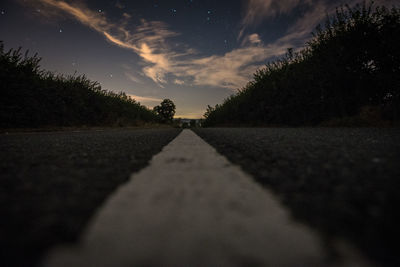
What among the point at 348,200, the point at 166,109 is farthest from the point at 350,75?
the point at 166,109

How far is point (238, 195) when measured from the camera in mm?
876

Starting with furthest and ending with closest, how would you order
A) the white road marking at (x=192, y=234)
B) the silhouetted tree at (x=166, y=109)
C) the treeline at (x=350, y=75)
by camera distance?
the silhouetted tree at (x=166, y=109) → the treeline at (x=350, y=75) → the white road marking at (x=192, y=234)

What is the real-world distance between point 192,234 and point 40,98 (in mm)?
12888

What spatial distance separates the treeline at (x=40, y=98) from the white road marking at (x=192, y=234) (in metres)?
10.9

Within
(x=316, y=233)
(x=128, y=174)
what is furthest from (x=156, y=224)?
(x=128, y=174)

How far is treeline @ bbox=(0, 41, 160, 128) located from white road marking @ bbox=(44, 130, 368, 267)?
10947 millimetres

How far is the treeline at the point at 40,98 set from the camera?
8383 millimetres

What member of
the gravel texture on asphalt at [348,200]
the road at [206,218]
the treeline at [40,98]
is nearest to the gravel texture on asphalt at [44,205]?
the road at [206,218]

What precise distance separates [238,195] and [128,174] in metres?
0.77

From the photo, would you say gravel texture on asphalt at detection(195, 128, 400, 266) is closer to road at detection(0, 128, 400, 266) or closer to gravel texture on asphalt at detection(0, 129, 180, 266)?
road at detection(0, 128, 400, 266)

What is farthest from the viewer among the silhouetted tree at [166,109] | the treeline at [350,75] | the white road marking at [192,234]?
the silhouetted tree at [166,109]

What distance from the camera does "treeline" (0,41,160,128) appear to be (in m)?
8.38

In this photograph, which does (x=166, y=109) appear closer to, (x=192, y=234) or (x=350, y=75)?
(x=350, y=75)

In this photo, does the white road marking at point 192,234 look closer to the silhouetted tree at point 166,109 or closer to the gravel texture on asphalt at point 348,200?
the gravel texture on asphalt at point 348,200
